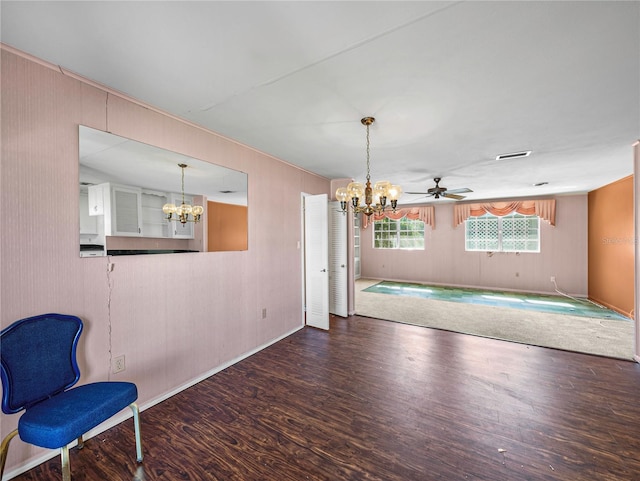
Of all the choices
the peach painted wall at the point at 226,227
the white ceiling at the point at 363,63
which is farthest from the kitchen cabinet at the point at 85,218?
the peach painted wall at the point at 226,227

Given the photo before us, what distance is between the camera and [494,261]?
22.6ft

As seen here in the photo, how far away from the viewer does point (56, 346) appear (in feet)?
5.16

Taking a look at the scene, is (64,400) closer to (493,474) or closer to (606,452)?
(493,474)

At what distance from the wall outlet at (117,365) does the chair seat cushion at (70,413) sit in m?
0.31

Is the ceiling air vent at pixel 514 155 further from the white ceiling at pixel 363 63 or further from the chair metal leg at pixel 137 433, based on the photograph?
the chair metal leg at pixel 137 433

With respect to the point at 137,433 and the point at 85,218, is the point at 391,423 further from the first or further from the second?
the point at 85,218

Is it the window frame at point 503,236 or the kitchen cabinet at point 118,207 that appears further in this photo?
the window frame at point 503,236

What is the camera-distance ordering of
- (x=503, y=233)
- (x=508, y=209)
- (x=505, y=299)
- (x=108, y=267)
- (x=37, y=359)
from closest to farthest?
(x=37, y=359)
(x=108, y=267)
(x=505, y=299)
(x=508, y=209)
(x=503, y=233)

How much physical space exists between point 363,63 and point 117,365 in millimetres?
2746

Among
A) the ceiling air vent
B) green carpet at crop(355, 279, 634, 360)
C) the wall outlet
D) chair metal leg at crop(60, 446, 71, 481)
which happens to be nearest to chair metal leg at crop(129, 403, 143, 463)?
chair metal leg at crop(60, 446, 71, 481)

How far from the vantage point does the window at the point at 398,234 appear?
7.93 metres

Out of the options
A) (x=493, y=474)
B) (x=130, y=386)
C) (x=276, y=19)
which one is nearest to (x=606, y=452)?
(x=493, y=474)

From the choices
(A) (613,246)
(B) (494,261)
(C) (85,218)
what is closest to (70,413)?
(C) (85,218)

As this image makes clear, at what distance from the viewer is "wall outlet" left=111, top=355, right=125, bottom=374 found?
191 cm
